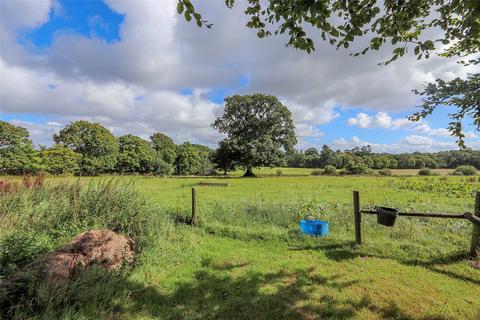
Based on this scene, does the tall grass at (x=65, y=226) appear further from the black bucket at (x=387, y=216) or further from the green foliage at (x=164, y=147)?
the green foliage at (x=164, y=147)

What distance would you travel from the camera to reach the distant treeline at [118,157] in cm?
3872

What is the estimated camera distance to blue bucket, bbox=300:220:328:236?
7973 mm

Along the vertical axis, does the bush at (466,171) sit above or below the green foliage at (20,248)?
above

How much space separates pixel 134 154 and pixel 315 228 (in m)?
54.2

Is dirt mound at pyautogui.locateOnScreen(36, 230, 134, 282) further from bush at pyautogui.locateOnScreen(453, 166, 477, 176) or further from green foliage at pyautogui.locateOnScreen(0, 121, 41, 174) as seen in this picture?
bush at pyautogui.locateOnScreen(453, 166, 477, 176)

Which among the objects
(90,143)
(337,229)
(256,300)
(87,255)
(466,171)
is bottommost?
(256,300)

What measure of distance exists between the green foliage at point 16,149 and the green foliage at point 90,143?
23.9ft

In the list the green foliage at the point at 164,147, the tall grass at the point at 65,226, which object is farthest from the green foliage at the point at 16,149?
the tall grass at the point at 65,226

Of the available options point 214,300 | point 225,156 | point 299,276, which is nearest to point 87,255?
point 214,300

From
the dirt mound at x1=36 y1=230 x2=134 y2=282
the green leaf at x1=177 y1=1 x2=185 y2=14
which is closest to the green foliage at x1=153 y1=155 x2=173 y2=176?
the dirt mound at x1=36 y1=230 x2=134 y2=282

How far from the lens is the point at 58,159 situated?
4159 centimetres

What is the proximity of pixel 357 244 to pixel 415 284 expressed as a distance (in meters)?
1.98

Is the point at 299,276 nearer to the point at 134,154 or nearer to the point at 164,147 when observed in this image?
the point at 134,154

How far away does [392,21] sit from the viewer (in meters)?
3.88
